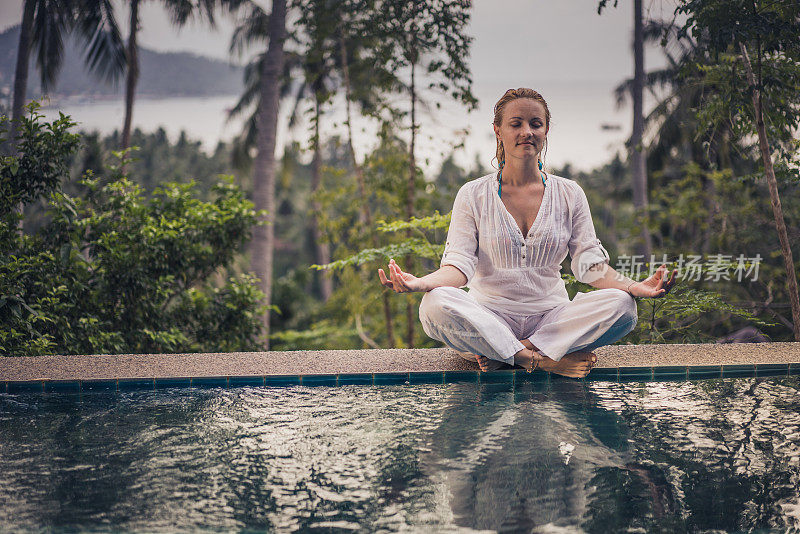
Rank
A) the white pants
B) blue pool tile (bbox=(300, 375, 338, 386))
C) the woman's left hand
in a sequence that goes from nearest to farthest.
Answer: the woman's left hand < the white pants < blue pool tile (bbox=(300, 375, 338, 386))

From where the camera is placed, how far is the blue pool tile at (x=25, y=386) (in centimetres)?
323

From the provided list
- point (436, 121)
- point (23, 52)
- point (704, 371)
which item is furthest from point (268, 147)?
point (704, 371)

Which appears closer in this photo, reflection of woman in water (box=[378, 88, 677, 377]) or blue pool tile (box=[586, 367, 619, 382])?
reflection of woman in water (box=[378, 88, 677, 377])

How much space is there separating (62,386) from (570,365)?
7.74ft

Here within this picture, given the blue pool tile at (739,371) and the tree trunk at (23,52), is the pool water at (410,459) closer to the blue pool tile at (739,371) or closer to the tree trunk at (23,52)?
the blue pool tile at (739,371)

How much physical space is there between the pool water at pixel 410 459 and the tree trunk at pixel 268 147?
5439 millimetres

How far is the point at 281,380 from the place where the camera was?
10.8 ft

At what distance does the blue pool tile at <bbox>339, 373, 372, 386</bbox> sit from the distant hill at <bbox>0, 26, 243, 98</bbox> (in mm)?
8887

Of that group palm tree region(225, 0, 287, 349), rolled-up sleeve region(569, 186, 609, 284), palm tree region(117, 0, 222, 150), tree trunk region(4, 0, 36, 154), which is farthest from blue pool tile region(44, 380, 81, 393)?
palm tree region(117, 0, 222, 150)

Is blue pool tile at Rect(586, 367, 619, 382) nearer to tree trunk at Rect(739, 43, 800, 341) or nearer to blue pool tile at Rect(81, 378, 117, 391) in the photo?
tree trunk at Rect(739, 43, 800, 341)

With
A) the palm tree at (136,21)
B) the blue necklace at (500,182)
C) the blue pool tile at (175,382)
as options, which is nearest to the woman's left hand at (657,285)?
the blue necklace at (500,182)

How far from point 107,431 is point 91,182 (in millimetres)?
3337

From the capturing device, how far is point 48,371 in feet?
11.2

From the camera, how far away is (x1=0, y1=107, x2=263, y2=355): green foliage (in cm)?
461
